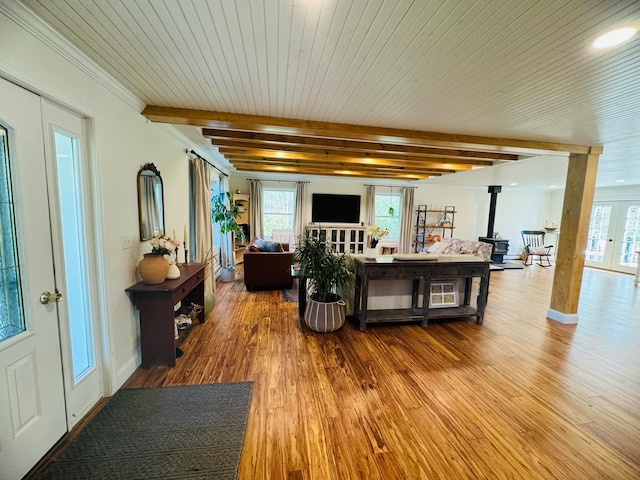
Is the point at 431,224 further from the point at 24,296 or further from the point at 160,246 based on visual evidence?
the point at 24,296

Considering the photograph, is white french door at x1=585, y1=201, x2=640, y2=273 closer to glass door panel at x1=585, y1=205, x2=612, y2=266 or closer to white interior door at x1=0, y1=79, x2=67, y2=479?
glass door panel at x1=585, y1=205, x2=612, y2=266

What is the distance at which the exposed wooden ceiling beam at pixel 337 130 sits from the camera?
98.9 inches

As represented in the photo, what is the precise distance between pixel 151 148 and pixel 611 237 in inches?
447

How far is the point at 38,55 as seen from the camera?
54.7 inches

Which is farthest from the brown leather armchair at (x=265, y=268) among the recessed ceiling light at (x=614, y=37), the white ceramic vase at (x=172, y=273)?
the recessed ceiling light at (x=614, y=37)

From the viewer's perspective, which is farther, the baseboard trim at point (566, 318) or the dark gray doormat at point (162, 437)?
the baseboard trim at point (566, 318)

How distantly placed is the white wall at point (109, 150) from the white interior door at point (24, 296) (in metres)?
0.16

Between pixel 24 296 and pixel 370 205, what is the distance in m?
7.17

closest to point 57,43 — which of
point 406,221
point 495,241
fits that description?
point 406,221

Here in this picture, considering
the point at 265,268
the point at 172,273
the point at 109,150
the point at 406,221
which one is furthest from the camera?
the point at 406,221

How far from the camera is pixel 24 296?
1.38m

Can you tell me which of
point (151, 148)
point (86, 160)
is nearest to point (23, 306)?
point (86, 160)

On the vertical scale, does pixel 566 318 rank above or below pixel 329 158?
below

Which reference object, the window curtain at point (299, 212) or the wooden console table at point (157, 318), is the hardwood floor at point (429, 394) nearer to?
the wooden console table at point (157, 318)
